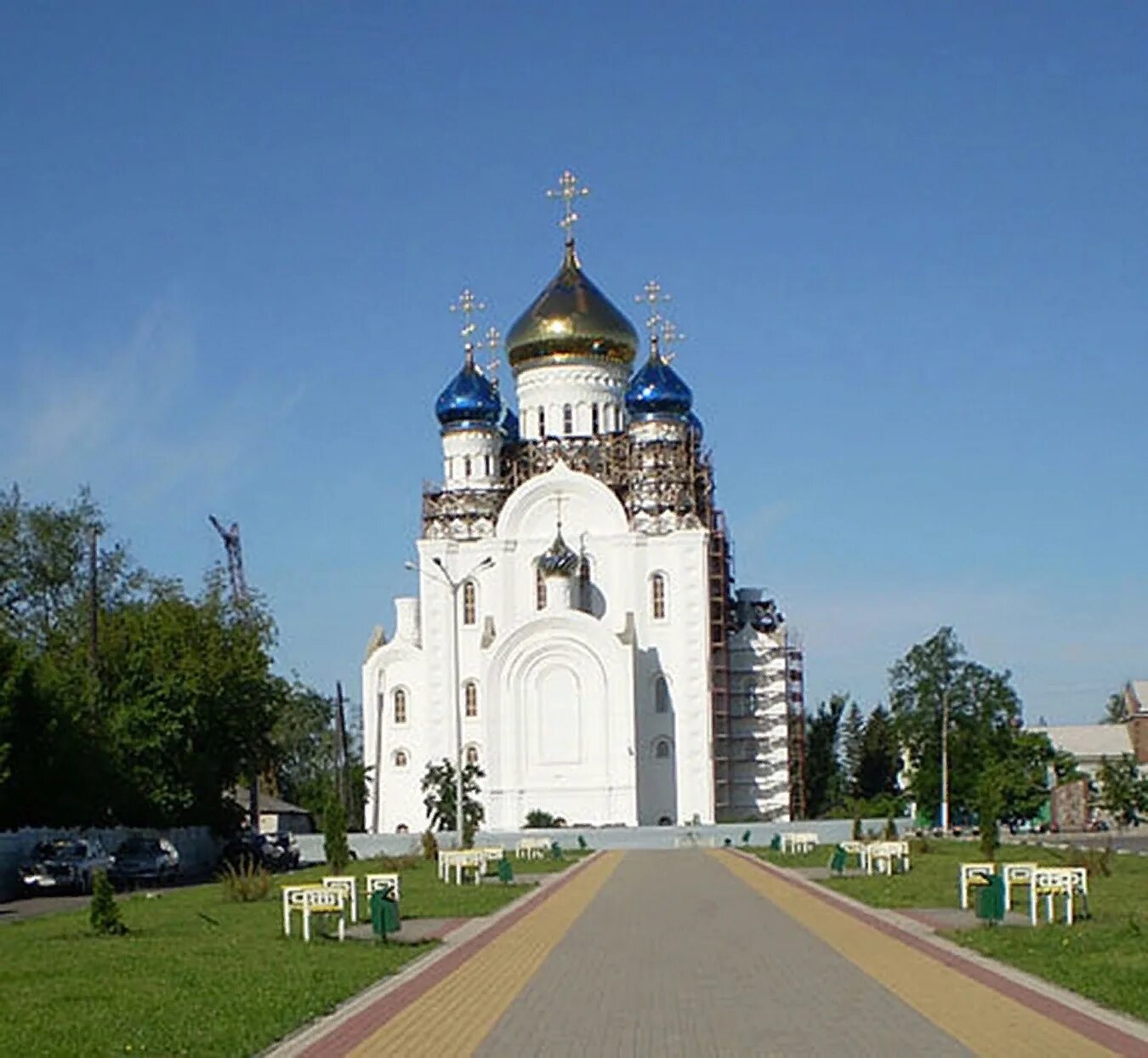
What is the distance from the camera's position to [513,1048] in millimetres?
12352

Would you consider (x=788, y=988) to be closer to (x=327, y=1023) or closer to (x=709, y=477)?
(x=327, y=1023)

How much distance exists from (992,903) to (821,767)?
219 ft

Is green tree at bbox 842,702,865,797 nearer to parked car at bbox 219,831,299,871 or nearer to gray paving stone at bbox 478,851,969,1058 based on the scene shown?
parked car at bbox 219,831,299,871

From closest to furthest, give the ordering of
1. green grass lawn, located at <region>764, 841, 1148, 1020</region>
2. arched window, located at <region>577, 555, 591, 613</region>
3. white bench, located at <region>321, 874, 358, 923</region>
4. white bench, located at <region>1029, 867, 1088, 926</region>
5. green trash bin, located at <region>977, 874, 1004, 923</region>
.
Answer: green grass lawn, located at <region>764, 841, 1148, 1020</region>, white bench, located at <region>1029, 867, 1088, 926</region>, green trash bin, located at <region>977, 874, 1004, 923</region>, white bench, located at <region>321, 874, 358, 923</region>, arched window, located at <region>577, 555, 591, 613</region>

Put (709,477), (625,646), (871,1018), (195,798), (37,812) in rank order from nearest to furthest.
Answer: (871,1018)
(37,812)
(195,798)
(625,646)
(709,477)

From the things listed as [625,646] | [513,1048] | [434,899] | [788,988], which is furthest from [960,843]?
[513,1048]

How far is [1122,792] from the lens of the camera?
71.6m

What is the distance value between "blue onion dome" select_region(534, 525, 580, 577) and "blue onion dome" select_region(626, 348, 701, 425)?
6141 millimetres

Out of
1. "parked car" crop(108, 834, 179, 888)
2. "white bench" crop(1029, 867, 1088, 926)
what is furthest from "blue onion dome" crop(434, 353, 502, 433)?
"white bench" crop(1029, 867, 1088, 926)

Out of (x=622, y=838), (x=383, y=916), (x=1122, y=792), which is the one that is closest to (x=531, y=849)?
(x=622, y=838)

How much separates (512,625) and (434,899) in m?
43.5

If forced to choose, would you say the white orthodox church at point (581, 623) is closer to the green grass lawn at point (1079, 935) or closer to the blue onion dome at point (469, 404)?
the blue onion dome at point (469, 404)

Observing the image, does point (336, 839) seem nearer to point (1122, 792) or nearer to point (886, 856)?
point (886, 856)

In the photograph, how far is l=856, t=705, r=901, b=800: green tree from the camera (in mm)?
92562
